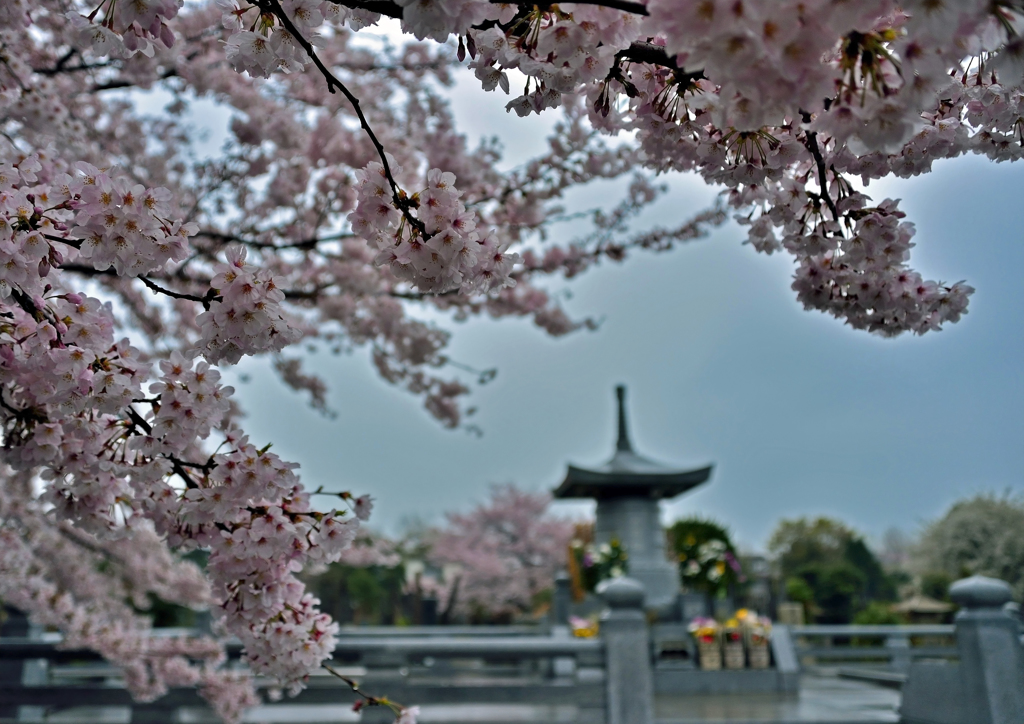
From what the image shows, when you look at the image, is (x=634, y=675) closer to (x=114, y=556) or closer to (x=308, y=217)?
(x=308, y=217)

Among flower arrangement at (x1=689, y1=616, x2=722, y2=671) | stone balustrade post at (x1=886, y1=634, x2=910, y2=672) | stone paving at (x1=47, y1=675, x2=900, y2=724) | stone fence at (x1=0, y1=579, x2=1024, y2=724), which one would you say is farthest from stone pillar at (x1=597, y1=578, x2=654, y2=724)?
stone balustrade post at (x1=886, y1=634, x2=910, y2=672)

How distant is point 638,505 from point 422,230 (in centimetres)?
1323

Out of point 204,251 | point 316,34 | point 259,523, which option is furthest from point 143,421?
point 204,251

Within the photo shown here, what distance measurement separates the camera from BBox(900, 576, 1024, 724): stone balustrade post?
16.2ft

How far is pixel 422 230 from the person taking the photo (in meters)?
1.66

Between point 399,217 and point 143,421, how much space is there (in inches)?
40.0

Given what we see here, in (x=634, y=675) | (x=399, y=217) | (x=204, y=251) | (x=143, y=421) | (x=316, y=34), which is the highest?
(x=204, y=251)

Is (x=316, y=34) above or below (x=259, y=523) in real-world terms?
above

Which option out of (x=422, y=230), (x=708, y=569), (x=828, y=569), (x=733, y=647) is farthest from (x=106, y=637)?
(x=828, y=569)

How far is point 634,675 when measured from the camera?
5.37 metres

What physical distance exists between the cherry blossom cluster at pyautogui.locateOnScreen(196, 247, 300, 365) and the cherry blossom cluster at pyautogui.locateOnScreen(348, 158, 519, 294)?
27cm

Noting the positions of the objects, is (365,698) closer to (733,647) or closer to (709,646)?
(709,646)

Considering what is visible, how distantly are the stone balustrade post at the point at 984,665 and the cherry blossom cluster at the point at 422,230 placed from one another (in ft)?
17.7

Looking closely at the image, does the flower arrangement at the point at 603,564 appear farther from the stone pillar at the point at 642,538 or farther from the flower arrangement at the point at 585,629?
the flower arrangement at the point at 585,629
